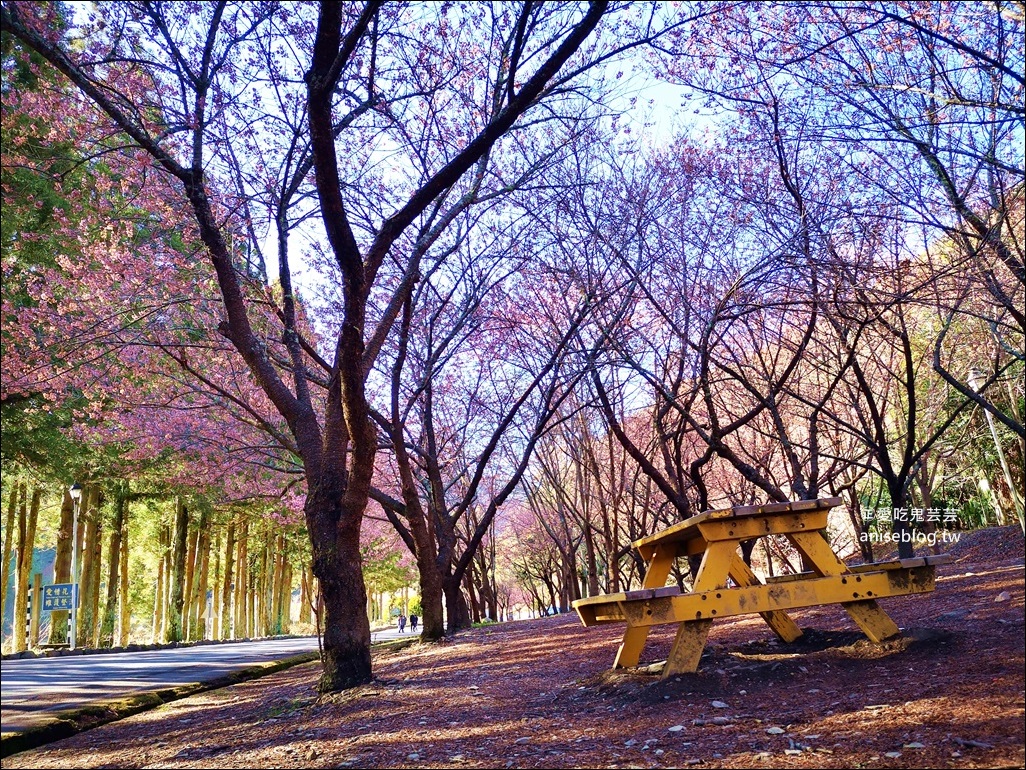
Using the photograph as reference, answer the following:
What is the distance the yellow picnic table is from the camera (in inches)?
204

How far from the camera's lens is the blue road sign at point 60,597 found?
17312 mm

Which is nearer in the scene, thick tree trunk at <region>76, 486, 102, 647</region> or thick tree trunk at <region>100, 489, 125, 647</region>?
thick tree trunk at <region>76, 486, 102, 647</region>

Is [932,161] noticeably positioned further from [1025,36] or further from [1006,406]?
[1006,406]

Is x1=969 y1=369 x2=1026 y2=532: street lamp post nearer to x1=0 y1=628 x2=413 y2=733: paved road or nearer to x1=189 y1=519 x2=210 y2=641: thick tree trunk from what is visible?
x1=0 y1=628 x2=413 y2=733: paved road

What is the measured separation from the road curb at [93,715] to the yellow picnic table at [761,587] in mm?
4109

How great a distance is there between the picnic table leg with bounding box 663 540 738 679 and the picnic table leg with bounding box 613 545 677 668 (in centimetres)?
36

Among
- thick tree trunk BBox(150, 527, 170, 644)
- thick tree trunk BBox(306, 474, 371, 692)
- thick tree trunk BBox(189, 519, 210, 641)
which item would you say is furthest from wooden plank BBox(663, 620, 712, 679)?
thick tree trunk BBox(150, 527, 170, 644)

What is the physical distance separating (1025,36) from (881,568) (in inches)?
181

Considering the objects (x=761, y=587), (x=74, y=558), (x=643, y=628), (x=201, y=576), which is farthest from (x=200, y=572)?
(x=761, y=587)

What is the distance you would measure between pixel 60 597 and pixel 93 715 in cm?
1242

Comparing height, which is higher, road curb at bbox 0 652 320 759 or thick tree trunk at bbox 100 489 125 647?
thick tree trunk at bbox 100 489 125 647

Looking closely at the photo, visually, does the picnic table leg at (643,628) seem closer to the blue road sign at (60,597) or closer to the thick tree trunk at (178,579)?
the blue road sign at (60,597)

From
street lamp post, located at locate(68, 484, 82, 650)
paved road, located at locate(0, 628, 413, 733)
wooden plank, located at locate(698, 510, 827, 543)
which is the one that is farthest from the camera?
street lamp post, located at locate(68, 484, 82, 650)

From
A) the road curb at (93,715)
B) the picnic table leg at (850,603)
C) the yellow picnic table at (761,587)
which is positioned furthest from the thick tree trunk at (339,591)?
the picnic table leg at (850,603)
